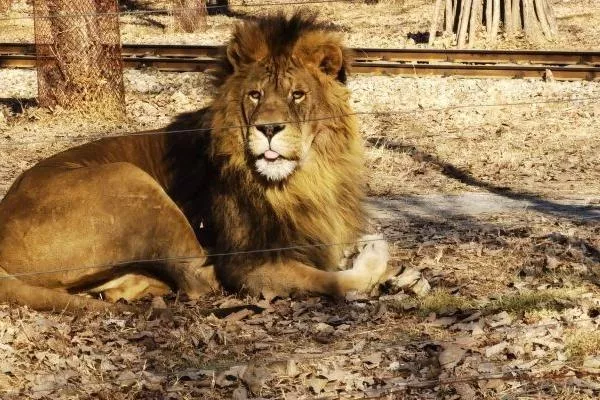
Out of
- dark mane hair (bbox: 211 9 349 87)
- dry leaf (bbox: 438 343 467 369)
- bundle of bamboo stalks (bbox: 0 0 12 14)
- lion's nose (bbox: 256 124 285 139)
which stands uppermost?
dark mane hair (bbox: 211 9 349 87)

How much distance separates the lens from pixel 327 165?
22.4 feet

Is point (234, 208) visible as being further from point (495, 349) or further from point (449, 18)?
point (449, 18)

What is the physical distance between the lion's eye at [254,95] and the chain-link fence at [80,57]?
710 centimetres

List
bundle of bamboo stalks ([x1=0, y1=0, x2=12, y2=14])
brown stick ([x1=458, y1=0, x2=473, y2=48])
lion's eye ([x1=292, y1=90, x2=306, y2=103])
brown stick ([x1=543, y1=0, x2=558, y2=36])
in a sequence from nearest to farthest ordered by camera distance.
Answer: lion's eye ([x1=292, y1=90, x2=306, y2=103]) < brown stick ([x1=458, y1=0, x2=473, y2=48]) < brown stick ([x1=543, y1=0, x2=558, y2=36]) < bundle of bamboo stalks ([x1=0, y1=0, x2=12, y2=14])

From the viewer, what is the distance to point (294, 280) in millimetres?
6785

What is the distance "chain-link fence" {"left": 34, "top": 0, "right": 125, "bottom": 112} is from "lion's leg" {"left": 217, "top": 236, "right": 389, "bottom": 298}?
7.25 metres

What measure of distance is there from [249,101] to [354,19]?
17.9 metres

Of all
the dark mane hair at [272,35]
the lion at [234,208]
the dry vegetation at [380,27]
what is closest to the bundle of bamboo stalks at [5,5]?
the dry vegetation at [380,27]

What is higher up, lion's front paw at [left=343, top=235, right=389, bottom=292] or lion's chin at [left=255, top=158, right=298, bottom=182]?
lion's chin at [left=255, top=158, right=298, bottom=182]

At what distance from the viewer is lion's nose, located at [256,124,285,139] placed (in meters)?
6.38

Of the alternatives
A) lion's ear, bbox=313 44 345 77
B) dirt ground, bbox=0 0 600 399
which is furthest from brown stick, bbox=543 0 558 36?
lion's ear, bbox=313 44 345 77

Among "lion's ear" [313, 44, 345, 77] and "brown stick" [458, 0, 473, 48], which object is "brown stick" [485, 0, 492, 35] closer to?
"brown stick" [458, 0, 473, 48]

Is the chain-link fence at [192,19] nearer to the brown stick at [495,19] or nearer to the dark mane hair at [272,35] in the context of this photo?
the brown stick at [495,19]

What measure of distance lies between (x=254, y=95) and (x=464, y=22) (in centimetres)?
1237
